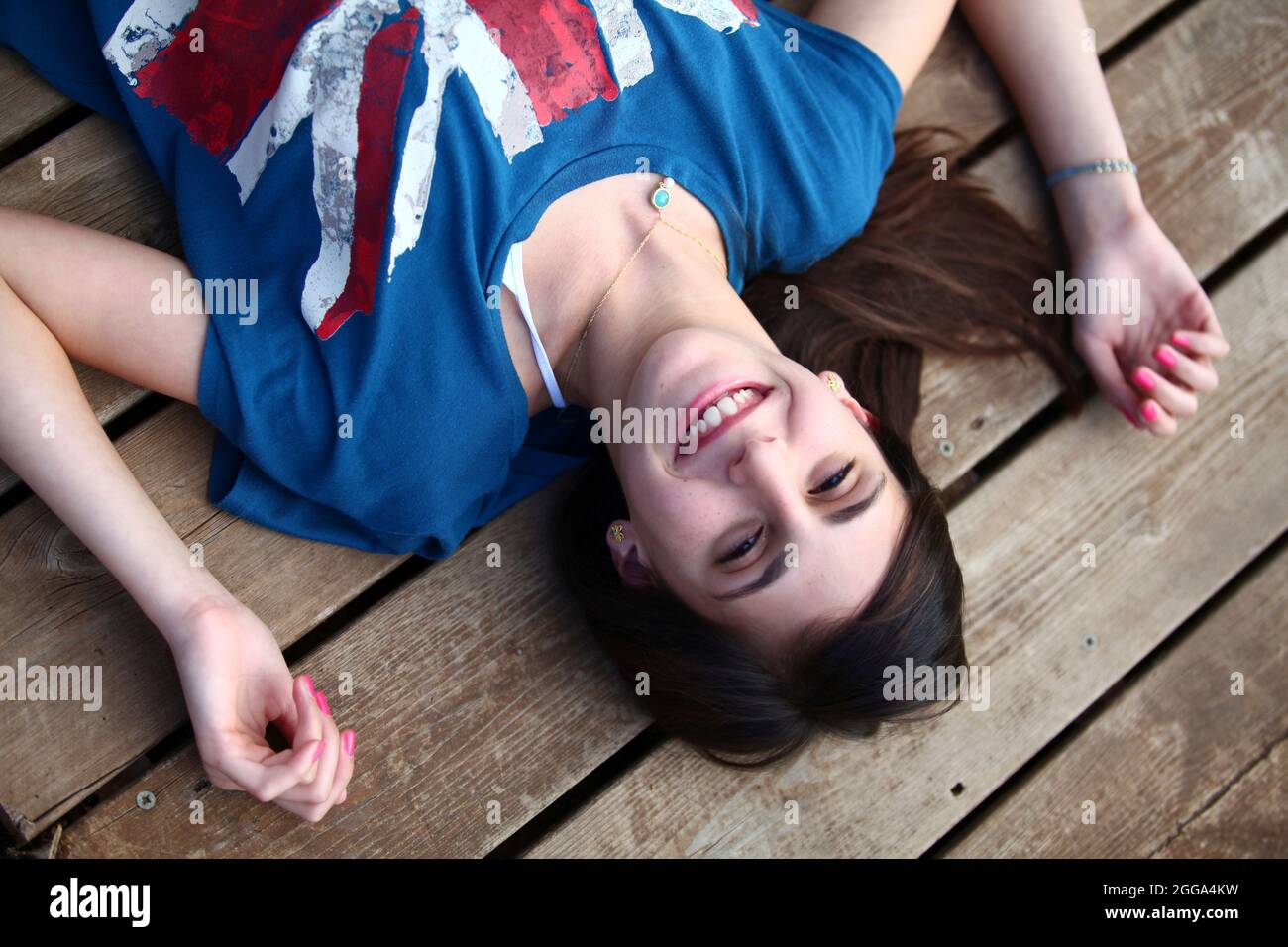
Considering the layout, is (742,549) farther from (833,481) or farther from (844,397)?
(844,397)

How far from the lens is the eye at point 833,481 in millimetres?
1052

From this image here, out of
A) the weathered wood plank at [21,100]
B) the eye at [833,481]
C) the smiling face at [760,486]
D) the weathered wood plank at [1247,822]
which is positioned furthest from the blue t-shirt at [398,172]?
the weathered wood plank at [1247,822]

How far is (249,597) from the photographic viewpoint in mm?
1282

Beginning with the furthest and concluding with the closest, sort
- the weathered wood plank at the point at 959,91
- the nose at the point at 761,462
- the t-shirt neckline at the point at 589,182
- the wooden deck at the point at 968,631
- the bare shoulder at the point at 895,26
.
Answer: the weathered wood plank at the point at 959,91
the bare shoulder at the point at 895,26
the wooden deck at the point at 968,631
the t-shirt neckline at the point at 589,182
the nose at the point at 761,462

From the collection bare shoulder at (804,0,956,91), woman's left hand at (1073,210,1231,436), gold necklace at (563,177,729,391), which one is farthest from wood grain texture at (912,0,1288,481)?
gold necklace at (563,177,729,391)

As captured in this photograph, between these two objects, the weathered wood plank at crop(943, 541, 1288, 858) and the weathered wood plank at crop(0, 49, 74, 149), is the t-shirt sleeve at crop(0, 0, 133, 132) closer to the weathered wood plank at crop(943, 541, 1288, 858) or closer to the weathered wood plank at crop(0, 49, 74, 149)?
the weathered wood plank at crop(0, 49, 74, 149)

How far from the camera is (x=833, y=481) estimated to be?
3.47 feet

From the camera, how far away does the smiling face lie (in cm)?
103

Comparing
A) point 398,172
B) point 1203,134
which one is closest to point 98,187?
point 398,172

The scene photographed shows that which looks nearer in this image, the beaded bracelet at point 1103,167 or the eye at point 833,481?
the eye at point 833,481

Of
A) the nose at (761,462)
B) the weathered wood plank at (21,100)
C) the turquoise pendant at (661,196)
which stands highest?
the weathered wood plank at (21,100)

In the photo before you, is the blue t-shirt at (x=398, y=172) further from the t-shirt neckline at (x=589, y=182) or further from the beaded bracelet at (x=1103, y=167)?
the beaded bracelet at (x=1103, y=167)

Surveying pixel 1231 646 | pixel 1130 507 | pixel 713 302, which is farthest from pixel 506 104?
pixel 1231 646
